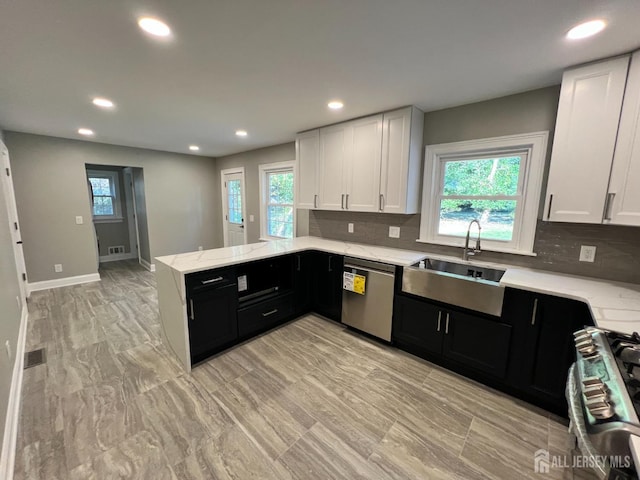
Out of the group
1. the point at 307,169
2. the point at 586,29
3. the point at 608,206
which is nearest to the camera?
the point at 586,29

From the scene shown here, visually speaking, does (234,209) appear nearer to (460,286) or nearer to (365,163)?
(365,163)

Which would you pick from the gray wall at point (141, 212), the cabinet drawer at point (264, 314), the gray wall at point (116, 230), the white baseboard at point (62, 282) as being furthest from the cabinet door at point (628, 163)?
the gray wall at point (116, 230)

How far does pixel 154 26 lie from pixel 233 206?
4.50 m

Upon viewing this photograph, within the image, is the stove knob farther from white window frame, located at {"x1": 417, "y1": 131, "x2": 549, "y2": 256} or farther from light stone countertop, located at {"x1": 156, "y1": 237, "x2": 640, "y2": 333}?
white window frame, located at {"x1": 417, "y1": 131, "x2": 549, "y2": 256}

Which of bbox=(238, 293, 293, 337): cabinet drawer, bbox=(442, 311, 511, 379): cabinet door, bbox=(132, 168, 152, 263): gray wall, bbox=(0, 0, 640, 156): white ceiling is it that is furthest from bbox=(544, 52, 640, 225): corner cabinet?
bbox=(132, 168, 152, 263): gray wall

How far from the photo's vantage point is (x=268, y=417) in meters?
1.82

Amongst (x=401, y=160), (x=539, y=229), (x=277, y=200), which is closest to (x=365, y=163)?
(x=401, y=160)

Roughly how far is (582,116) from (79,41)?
3340 mm

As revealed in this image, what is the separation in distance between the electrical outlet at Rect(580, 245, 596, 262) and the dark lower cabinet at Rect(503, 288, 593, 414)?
2.13 feet

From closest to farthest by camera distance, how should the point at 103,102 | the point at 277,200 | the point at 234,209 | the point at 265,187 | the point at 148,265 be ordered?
the point at 103,102 → the point at 277,200 → the point at 265,187 → the point at 148,265 → the point at 234,209

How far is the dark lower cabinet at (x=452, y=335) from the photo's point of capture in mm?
2037

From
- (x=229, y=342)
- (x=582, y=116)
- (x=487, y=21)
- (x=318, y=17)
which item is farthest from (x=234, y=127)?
(x=582, y=116)

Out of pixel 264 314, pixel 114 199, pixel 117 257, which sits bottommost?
pixel 117 257

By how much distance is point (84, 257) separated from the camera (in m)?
4.45
